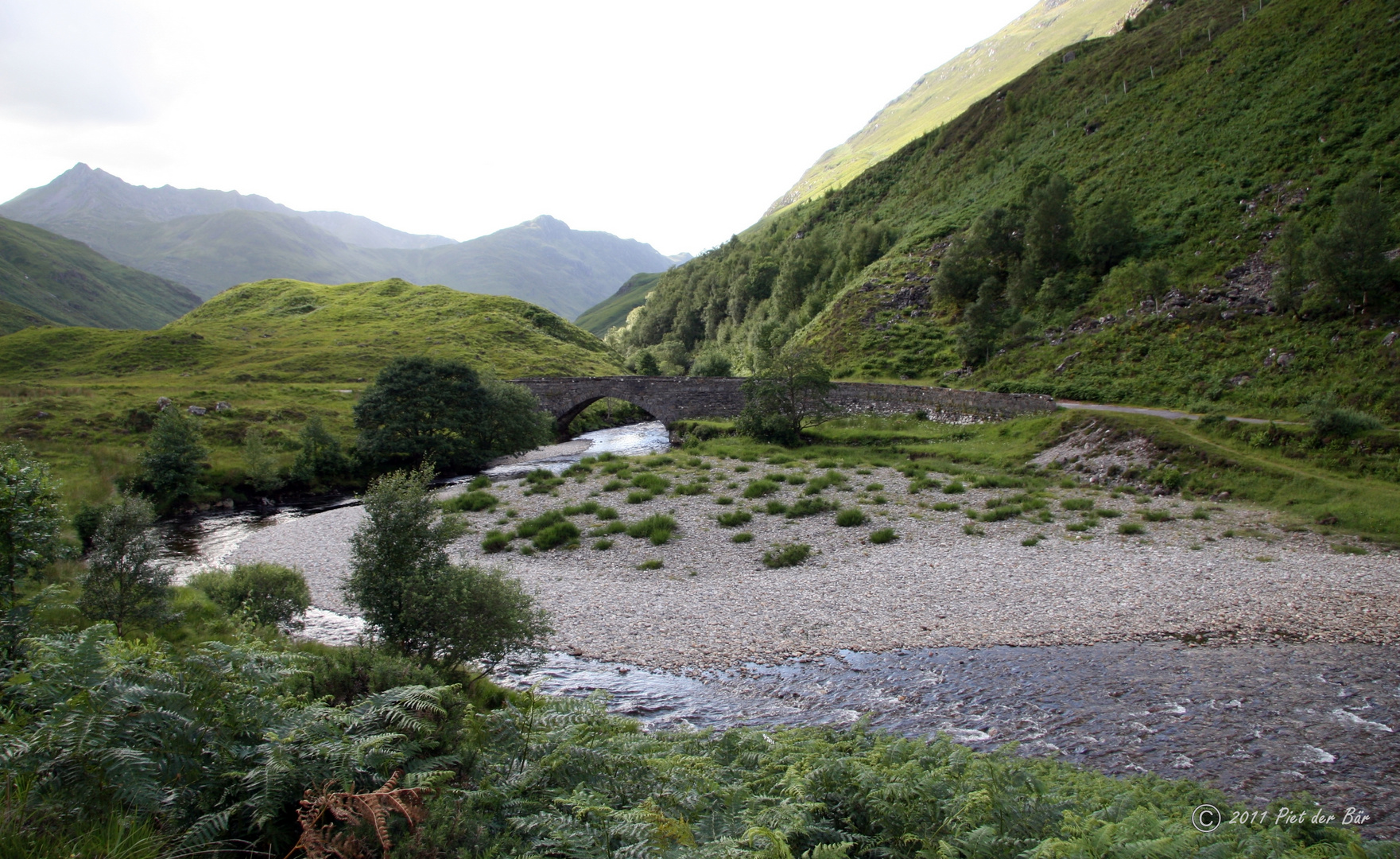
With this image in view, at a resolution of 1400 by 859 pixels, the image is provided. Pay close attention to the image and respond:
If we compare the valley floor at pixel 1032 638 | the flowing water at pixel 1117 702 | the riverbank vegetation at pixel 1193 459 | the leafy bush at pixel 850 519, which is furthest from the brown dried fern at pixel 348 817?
the riverbank vegetation at pixel 1193 459

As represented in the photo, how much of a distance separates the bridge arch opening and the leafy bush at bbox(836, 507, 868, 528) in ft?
155

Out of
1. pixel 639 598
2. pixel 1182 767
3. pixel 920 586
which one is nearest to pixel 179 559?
pixel 639 598

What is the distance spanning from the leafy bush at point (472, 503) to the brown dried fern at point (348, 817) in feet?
99.6

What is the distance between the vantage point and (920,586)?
21.6m

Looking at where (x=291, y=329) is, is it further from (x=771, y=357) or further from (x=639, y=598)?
(x=639, y=598)

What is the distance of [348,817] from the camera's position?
16.8 ft

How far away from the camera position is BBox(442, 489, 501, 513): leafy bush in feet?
114

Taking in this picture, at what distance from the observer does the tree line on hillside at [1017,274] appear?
36.8 m

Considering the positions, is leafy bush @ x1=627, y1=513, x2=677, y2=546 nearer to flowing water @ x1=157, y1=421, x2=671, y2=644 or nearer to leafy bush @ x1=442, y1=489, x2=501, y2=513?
leafy bush @ x1=442, y1=489, x2=501, y2=513

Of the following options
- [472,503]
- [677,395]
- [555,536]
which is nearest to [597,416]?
[677,395]

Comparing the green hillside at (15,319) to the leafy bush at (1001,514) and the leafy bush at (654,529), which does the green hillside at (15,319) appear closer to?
the leafy bush at (654,529)

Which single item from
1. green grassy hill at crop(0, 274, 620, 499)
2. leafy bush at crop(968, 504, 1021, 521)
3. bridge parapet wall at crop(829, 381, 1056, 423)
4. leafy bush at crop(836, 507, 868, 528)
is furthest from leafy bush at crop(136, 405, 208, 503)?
bridge parapet wall at crop(829, 381, 1056, 423)

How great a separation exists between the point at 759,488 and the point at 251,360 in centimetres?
9073

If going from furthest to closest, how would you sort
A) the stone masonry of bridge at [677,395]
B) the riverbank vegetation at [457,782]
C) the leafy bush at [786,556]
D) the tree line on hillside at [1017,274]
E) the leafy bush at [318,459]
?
the stone masonry of bridge at [677,395] < the leafy bush at [318,459] < the tree line on hillside at [1017,274] < the leafy bush at [786,556] < the riverbank vegetation at [457,782]
